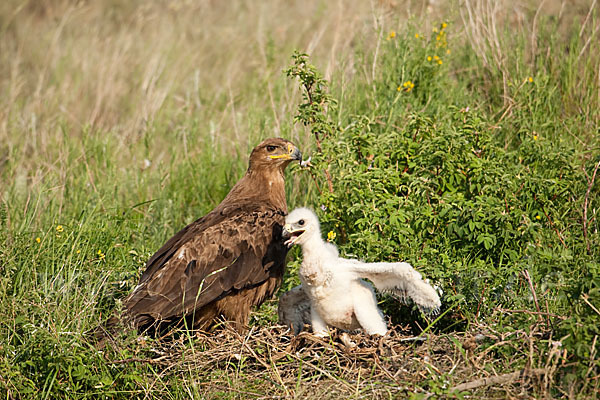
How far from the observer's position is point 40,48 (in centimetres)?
979

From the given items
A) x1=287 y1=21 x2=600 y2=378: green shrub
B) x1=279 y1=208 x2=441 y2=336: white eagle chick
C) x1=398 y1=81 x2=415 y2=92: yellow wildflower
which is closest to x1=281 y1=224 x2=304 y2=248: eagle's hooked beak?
x1=279 y1=208 x2=441 y2=336: white eagle chick

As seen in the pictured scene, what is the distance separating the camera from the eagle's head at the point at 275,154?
17.3 ft

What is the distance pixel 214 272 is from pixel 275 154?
1.09 m

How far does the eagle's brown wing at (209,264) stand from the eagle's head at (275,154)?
44 centimetres

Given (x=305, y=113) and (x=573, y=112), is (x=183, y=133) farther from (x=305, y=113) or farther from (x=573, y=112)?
(x=573, y=112)

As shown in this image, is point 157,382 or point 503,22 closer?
point 157,382

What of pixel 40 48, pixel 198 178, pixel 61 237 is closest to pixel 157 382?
pixel 61 237

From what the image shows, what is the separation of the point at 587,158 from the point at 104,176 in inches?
164

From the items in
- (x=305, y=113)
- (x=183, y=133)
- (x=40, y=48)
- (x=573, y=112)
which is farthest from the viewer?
(x=40, y=48)

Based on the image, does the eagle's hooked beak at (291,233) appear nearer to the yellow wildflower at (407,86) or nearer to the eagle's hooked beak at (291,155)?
the eagle's hooked beak at (291,155)

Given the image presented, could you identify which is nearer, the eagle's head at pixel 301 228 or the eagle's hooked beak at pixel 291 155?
the eagle's head at pixel 301 228

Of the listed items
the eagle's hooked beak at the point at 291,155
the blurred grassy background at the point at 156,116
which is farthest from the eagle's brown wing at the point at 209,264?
the eagle's hooked beak at the point at 291,155

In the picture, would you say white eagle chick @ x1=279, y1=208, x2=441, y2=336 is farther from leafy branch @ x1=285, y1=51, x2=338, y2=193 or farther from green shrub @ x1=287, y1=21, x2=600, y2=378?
leafy branch @ x1=285, y1=51, x2=338, y2=193

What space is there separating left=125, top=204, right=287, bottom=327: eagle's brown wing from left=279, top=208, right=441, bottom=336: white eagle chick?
52 centimetres
